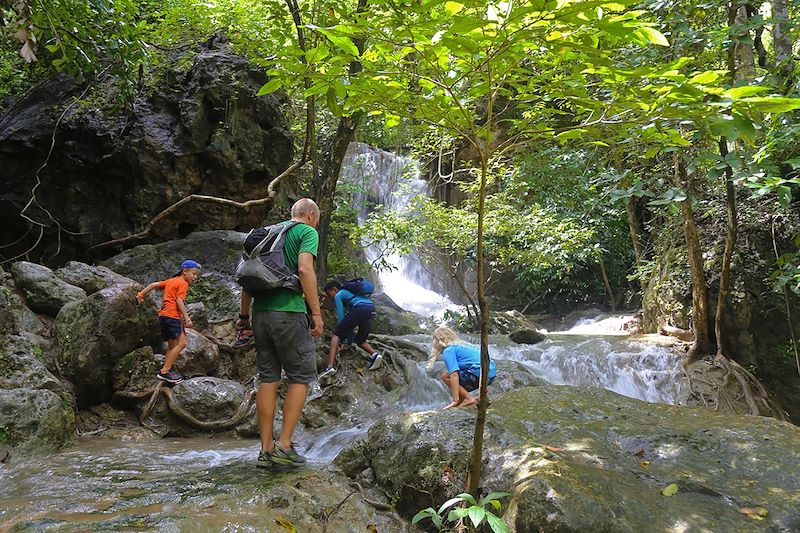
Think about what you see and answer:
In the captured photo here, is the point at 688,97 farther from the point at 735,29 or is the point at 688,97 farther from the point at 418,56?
the point at 735,29

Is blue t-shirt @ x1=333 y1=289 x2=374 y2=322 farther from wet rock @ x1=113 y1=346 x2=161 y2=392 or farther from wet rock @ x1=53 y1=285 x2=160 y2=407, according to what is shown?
wet rock @ x1=53 y1=285 x2=160 y2=407

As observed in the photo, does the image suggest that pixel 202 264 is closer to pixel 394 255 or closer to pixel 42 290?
pixel 42 290

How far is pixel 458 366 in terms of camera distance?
16.5ft

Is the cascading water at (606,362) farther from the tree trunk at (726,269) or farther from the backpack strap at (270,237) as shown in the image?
the backpack strap at (270,237)

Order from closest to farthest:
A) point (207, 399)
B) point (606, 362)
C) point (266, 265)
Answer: point (266, 265)
point (207, 399)
point (606, 362)

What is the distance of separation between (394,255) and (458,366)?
1273 centimetres

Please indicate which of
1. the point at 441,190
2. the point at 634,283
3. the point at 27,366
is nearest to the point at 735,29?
the point at 27,366

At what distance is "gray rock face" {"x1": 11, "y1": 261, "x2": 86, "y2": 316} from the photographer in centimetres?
626

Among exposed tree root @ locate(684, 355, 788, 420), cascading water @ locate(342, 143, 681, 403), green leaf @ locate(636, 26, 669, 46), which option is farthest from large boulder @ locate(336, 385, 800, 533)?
cascading water @ locate(342, 143, 681, 403)

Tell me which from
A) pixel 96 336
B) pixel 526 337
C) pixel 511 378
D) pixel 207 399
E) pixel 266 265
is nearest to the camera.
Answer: pixel 266 265

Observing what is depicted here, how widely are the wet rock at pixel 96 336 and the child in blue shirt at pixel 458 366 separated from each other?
13.1 feet

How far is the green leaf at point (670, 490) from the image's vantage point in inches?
112

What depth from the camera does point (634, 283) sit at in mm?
16312

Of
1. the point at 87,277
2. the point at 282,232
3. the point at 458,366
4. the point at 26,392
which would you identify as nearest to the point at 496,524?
the point at 282,232
